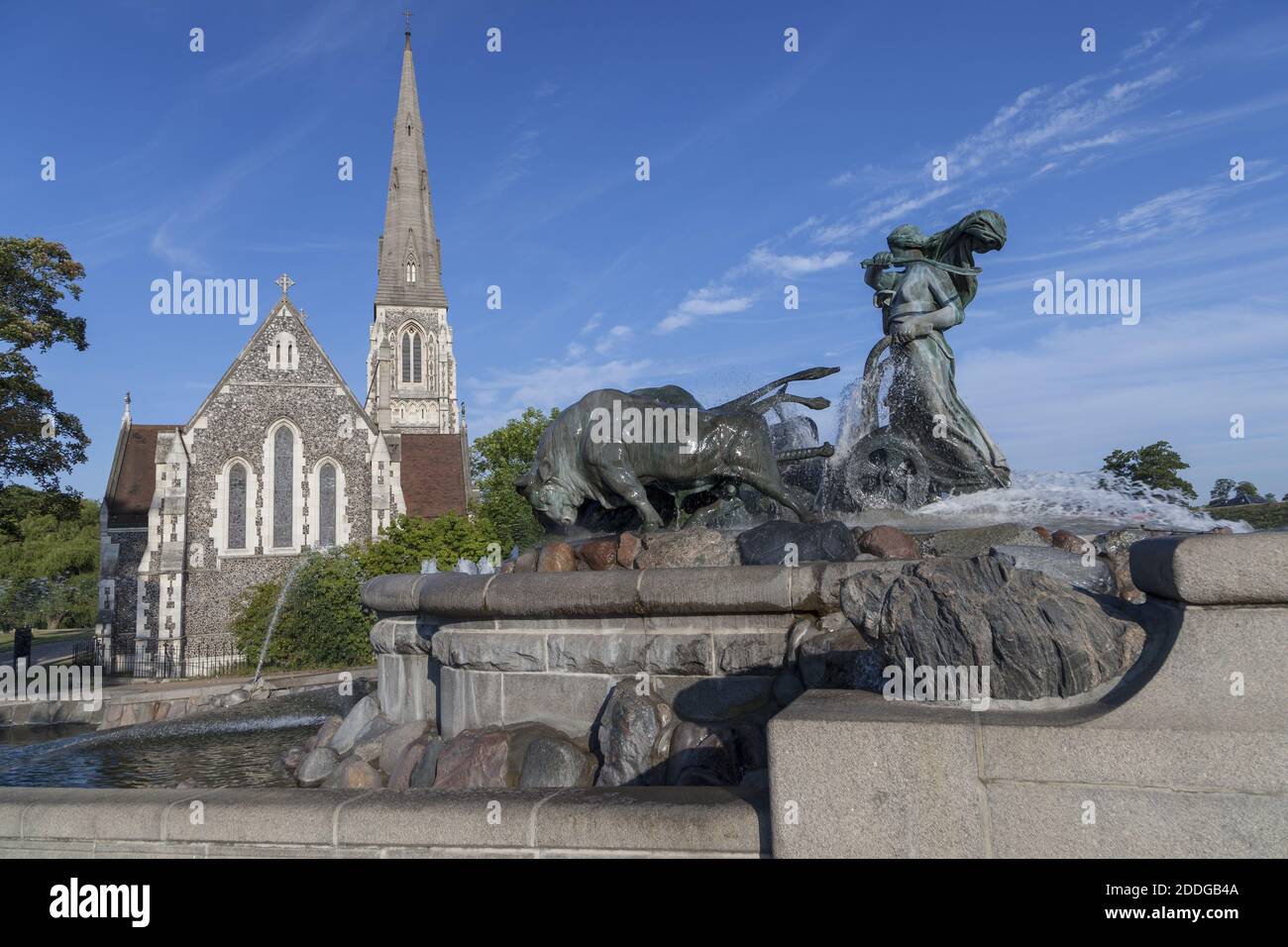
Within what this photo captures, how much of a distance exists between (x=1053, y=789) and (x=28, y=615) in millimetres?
61538

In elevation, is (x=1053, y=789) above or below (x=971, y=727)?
below

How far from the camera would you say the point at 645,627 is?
5449 mm

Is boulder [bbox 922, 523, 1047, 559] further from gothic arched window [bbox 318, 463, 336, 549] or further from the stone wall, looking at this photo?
gothic arched window [bbox 318, 463, 336, 549]

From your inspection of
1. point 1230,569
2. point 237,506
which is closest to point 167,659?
point 237,506

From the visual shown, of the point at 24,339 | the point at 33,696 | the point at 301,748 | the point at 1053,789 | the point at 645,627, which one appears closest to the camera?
the point at 1053,789

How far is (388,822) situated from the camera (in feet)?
11.5

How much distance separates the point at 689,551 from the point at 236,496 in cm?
3079

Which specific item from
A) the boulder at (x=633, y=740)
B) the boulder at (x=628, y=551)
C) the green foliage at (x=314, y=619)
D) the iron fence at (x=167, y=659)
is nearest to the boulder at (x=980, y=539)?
the boulder at (x=628, y=551)

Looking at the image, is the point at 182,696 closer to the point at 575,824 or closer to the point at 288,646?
the point at 288,646

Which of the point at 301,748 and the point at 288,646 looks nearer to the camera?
the point at 301,748

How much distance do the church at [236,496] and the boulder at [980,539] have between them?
29.2m

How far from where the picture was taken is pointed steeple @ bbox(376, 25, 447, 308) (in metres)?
76.5

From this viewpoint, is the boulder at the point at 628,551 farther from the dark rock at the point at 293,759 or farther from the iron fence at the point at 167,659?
the iron fence at the point at 167,659
